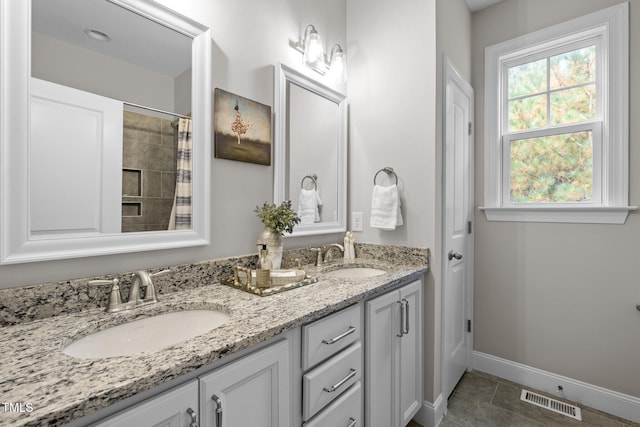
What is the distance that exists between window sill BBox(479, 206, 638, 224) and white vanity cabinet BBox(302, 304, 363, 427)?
5.13 ft

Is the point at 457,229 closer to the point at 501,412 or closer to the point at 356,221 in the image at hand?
the point at 356,221

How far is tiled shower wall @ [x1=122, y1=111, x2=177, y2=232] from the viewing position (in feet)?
3.70

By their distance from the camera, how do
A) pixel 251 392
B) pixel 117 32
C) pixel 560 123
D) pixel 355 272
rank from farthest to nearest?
A: pixel 560 123, pixel 355 272, pixel 117 32, pixel 251 392

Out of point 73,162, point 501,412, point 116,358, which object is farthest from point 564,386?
point 73,162

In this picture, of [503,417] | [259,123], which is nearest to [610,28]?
[259,123]

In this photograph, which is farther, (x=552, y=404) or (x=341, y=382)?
(x=552, y=404)

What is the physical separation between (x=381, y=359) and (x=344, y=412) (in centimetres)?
30

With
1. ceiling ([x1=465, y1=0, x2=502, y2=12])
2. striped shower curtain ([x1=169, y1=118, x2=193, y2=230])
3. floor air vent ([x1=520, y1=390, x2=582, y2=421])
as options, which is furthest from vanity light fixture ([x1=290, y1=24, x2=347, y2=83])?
floor air vent ([x1=520, y1=390, x2=582, y2=421])

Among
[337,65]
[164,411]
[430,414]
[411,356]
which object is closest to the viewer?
[164,411]

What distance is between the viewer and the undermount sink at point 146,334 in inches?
33.8

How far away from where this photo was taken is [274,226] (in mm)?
1485

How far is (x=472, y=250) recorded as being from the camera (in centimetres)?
239

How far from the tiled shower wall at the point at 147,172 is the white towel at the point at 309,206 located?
Answer: 770 millimetres

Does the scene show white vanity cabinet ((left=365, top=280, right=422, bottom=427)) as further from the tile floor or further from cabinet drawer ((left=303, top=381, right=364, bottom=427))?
the tile floor
